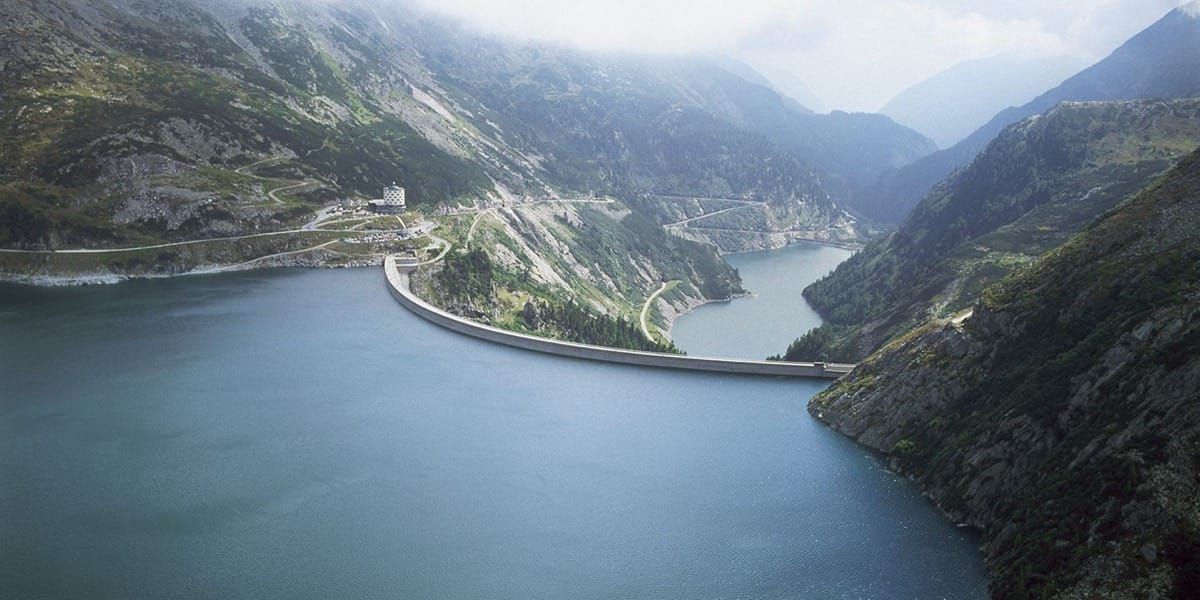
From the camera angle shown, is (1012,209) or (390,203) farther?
(390,203)

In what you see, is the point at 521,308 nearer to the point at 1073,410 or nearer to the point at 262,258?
the point at 262,258

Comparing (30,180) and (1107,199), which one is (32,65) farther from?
(1107,199)

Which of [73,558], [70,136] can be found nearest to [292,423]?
[73,558]

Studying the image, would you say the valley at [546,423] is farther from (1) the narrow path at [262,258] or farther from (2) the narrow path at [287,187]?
(2) the narrow path at [287,187]

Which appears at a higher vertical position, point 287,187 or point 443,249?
point 287,187

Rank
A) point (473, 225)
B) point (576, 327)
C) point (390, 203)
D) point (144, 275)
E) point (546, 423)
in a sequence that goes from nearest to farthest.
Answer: point (546, 423)
point (576, 327)
point (144, 275)
point (390, 203)
point (473, 225)

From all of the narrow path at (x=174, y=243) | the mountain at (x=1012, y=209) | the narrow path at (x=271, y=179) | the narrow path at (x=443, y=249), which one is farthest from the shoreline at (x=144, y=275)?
the mountain at (x=1012, y=209)

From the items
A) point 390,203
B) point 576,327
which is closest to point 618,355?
point 576,327

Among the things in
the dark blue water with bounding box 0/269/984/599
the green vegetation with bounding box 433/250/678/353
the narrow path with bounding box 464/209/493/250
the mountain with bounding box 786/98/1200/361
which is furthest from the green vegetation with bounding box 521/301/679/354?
the narrow path with bounding box 464/209/493/250
